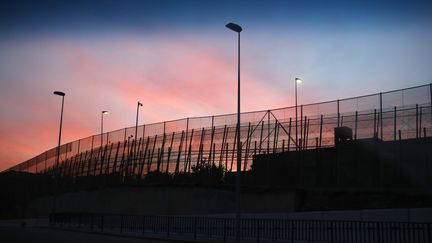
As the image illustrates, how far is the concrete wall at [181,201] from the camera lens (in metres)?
39.0

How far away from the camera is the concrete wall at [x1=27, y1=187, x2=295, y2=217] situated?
128ft

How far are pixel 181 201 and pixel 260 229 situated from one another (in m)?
19.2

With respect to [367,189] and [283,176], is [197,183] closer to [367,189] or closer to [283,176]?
[283,176]

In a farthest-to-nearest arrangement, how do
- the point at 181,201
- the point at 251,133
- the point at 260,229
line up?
1. the point at 251,133
2. the point at 181,201
3. the point at 260,229

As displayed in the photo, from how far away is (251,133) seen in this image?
1784 inches

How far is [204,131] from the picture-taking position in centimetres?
5003

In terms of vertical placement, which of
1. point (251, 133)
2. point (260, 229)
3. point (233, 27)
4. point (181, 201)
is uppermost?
point (233, 27)

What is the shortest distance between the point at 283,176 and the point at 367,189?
781 centimetres

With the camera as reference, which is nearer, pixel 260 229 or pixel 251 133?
pixel 260 229

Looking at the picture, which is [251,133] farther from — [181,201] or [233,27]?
[233,27]

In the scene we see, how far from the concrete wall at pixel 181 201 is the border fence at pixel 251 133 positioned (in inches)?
140

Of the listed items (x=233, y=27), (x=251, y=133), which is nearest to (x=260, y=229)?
(x=233, y=27)

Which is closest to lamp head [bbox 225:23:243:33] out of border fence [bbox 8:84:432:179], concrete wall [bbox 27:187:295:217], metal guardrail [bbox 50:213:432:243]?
border fence [bbox 8:84:432:179]

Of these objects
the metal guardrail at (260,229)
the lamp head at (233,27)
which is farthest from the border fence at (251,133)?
the lamp head at (233,27)
